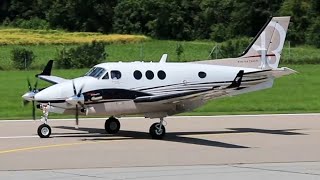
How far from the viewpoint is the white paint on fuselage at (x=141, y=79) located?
872 inches

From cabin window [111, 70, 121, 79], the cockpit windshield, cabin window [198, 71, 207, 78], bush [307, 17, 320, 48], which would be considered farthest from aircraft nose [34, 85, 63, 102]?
bush [307, 17, 320, 48]

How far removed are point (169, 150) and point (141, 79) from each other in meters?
4.05

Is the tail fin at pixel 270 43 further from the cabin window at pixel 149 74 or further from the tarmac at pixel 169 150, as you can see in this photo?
the cabin window at pixel 149 74

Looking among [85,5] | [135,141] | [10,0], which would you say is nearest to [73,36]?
[85,5]

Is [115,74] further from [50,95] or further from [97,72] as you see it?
[50,95]

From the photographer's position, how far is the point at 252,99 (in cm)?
3853

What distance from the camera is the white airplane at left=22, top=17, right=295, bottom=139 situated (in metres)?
22.2

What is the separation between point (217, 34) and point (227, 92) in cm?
6741

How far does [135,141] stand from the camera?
71.1ft

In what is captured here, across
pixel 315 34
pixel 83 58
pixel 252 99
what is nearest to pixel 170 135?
pixel 252 99

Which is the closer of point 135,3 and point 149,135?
point 149,135

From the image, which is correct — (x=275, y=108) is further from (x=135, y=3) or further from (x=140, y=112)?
(x=135, y=3)

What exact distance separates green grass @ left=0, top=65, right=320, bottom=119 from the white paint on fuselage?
8.13 metres

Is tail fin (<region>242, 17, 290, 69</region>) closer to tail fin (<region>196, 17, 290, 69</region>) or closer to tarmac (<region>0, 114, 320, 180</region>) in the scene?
tail fin (<region>196, 17, 290, 69</region>)
